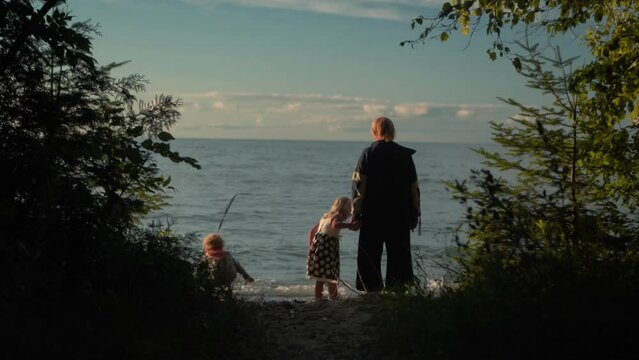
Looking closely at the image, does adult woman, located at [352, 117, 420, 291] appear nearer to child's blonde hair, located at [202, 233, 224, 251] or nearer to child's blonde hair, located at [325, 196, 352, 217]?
child's blonde hair, located at [325, 196, 352, 217]

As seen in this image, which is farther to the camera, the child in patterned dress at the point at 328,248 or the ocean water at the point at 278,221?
the ocean water at the point at 278,221

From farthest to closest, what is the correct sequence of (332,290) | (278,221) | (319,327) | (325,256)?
(278,221) < (332,290) < (325,256) < (319,327)

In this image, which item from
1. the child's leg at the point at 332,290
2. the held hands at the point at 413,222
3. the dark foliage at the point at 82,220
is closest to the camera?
the dark foliage at the point at 82,220

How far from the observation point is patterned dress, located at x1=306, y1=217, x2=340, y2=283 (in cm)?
906

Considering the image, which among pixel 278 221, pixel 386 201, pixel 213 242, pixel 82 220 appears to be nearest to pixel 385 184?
pixel 386 201

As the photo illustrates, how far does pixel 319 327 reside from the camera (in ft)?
21.1

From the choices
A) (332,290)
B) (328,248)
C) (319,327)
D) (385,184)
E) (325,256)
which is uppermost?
(385,184)

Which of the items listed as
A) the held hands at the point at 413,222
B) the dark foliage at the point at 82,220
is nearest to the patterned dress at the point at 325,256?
the held hands at the point at 413,222

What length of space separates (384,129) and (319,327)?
2.95 metres

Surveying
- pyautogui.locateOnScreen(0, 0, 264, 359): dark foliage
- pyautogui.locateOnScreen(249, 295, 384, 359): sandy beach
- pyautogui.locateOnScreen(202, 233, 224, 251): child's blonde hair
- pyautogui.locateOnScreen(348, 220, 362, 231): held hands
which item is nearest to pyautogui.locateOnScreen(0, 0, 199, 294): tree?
pyautogui.locateOnScreen(0, 0, 264, 359): dark foliage

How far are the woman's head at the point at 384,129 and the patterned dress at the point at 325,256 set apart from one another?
52.3 inches

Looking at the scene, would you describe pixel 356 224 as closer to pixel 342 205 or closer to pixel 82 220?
pixel 342 205

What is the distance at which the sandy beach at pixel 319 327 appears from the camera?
5594mm

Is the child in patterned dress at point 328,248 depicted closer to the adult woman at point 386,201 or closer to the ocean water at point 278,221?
the adult woman at point 386,201
